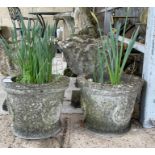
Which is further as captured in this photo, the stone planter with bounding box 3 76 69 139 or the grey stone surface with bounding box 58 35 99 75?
the grey stone surface with bounding box 58 35 99 75

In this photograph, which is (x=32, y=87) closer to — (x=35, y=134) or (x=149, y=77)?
(x=35, y=134)

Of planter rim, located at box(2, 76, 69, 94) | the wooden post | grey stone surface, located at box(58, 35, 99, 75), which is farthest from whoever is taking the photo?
grey stone surface, located at box(58, 35, 99, 75)

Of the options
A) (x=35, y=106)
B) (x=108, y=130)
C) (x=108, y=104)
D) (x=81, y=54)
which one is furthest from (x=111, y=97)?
(x=81, y=54)

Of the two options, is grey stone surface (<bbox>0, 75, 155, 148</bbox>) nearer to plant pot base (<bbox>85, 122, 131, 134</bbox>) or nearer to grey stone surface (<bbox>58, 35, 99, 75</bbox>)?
plant pot base (<bbox>85, 122, 131, 134</bbox>)

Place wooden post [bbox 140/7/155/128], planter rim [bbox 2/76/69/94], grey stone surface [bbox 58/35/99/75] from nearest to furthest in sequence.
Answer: planter rim [bbox 2/76/69/94], wooden post [bbox 140/7/155/128], grey stone surface [bbox 58/35/99/75]

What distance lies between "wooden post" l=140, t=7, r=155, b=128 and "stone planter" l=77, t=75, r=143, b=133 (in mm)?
58

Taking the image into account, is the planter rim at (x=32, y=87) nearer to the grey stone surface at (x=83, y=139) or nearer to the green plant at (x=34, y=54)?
the green plant at (x=34, y=54)

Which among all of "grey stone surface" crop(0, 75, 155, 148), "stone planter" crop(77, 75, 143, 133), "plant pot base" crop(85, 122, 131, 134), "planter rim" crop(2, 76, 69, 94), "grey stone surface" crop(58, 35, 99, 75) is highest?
"grey stone surface" crop(58, 35, 99, 75)

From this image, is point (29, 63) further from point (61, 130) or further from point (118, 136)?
point (118, 136)

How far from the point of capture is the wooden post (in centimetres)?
126

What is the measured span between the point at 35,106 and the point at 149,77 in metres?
0.62

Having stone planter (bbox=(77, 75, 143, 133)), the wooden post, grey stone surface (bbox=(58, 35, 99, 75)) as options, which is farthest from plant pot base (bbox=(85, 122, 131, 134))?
grey stone surface (bbox=(58, 35, 99, 75))

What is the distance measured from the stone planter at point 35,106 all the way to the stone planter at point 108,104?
0.14 metres

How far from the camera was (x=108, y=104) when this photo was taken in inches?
47.6
